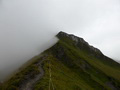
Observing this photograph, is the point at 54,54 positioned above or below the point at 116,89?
above

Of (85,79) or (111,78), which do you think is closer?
(85,79)

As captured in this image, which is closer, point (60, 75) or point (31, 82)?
point (31, 82)

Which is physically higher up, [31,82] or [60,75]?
[60,75]

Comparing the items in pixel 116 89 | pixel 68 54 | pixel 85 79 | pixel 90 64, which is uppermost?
pixel 68 54

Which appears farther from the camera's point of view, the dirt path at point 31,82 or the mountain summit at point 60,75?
the mountain summit at point 60,75

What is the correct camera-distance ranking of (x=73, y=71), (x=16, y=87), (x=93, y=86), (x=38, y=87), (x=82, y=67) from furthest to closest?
1. (x=82, y=67)
2. (x=73, y=71)
3. (x=93, y=86)
4. (x=16, y=87)
5. (x=38, y=87)

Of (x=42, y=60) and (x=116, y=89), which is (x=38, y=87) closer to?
(x=42, y=60)

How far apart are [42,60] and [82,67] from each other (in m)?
40.6

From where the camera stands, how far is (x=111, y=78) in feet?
607

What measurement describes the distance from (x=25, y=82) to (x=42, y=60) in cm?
4377

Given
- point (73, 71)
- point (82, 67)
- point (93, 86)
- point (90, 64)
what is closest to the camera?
point (93, 86)

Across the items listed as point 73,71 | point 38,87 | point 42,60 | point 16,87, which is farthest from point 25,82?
point 73,71

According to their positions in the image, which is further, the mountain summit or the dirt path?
the mountain summit

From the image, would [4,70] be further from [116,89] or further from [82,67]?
[116,89]
